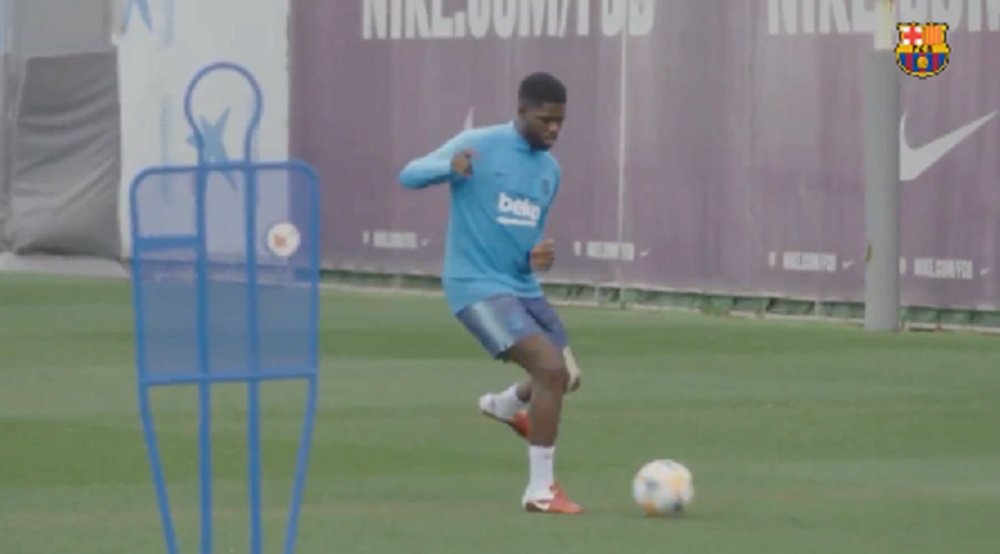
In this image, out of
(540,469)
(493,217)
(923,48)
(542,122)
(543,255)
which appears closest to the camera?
(540,469)

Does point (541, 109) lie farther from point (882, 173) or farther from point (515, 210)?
point (882, 173)

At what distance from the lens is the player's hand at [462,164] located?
13539mm

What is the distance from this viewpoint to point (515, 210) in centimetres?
1387

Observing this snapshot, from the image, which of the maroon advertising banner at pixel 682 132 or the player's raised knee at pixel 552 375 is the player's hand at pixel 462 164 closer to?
the player's raised knee at pixel 552 375

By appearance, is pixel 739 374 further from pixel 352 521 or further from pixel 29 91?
pixel 29 91

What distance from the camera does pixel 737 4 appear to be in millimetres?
28516

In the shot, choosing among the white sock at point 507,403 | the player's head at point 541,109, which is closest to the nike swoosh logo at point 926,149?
the white sock at point 507,403

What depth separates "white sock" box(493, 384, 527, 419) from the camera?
47.7ft

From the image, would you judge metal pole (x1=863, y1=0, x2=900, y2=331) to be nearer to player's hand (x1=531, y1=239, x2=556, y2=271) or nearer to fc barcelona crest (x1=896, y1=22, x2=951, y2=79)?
fc barcelona crest (x1=896, y1=22, x2=951, y2=79)

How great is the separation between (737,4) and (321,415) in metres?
11.2

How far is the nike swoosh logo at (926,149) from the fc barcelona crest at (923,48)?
1.66ft

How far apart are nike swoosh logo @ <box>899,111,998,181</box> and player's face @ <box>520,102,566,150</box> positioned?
12.7 m

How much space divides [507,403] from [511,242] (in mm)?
1006

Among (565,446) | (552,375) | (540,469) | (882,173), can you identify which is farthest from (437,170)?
(882,173)
